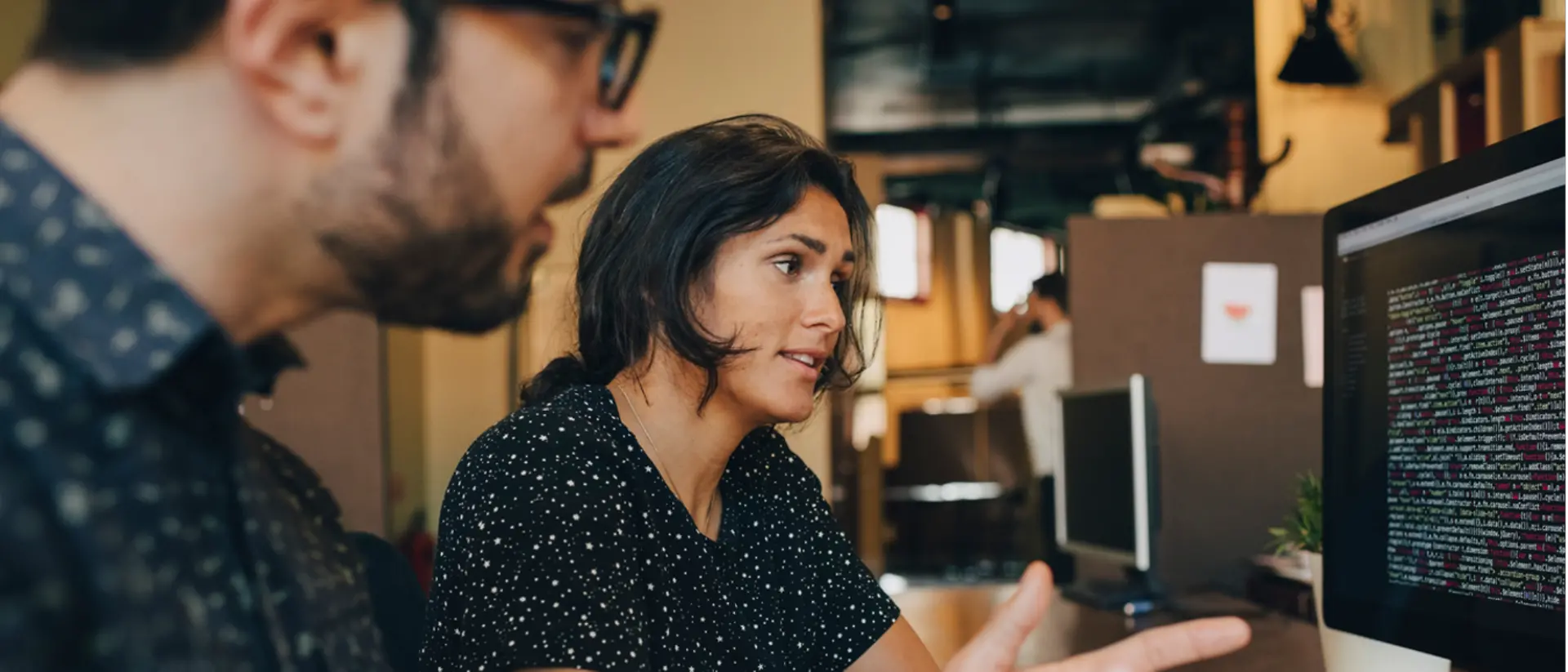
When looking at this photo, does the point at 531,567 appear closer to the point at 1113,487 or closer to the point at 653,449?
the point at 653,449

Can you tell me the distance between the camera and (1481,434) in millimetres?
892

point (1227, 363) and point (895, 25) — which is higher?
point (895, 25)

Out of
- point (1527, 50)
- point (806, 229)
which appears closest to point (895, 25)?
point (1527, 50)

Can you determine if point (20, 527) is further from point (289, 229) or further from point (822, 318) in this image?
point (822, 318)

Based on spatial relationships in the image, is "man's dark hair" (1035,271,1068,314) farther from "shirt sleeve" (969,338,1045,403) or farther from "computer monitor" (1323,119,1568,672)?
"computer monitor" (1323,119,1568,672)

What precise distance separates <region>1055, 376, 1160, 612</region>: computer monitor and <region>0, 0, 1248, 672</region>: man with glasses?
1.81m

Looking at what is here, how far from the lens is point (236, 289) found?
0.34m

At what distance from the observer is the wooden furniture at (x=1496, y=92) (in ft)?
7.89

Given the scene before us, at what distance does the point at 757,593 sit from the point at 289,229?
918mm

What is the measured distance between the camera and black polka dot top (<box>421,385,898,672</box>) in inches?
34.1

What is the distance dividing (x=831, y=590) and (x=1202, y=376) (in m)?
1.42

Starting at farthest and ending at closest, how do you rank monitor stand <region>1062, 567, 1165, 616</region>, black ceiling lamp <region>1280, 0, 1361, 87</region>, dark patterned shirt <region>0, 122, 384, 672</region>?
1. black ceiling lamp <region>1280, 0, 1361, 87</region>
2. monitor stand <region>1062, 567, 1165, 616</region>
3. dark patterned shirt <region>0, 122, 384, 672</region>

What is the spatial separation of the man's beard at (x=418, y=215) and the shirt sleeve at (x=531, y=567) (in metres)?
0.54

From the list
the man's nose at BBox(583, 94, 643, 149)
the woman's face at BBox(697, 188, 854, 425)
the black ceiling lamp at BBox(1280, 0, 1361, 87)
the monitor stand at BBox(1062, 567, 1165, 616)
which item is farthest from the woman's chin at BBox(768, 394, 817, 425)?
the black ceiling lamp at BBox(1280, 0, 1361, 87)
